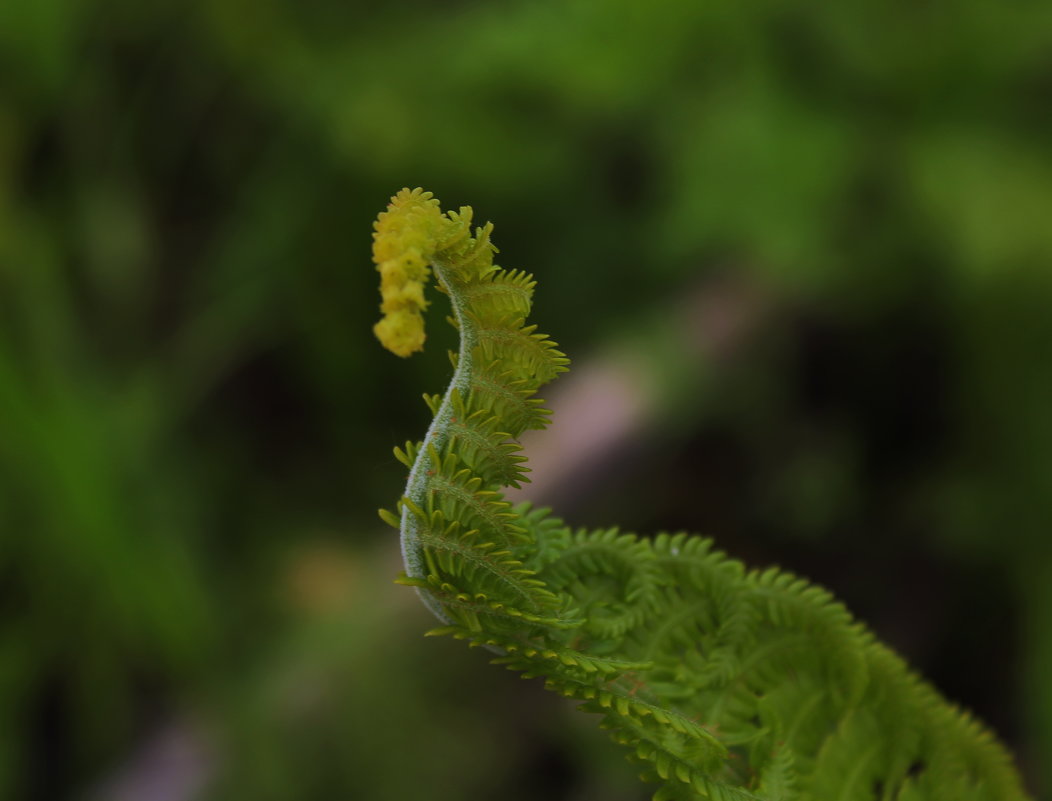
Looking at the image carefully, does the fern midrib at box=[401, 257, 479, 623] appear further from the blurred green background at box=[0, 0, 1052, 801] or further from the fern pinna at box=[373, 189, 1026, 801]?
the blurred green background at box=[0, 0, 1052, 801]

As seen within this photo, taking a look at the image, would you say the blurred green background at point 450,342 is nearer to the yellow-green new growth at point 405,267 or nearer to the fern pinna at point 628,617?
the fern pinna at point 628,617

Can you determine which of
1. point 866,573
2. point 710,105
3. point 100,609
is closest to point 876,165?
point 710,105

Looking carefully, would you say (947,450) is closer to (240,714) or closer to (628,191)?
(628,191)

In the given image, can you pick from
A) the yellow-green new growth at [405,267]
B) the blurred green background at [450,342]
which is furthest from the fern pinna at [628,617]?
the blurred green background at [450,342]

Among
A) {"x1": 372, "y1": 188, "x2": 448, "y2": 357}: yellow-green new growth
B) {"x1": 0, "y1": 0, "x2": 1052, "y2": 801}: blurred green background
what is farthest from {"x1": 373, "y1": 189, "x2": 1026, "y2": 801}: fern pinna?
{"x1": 0, "y1": 0, "x2": 1052, "y2": 801}: blurred green background

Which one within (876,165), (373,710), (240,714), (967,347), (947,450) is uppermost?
(876,165)

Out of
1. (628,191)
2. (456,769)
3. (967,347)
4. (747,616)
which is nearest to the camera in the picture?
(747,616)

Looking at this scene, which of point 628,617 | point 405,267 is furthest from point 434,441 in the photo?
point 628,617
